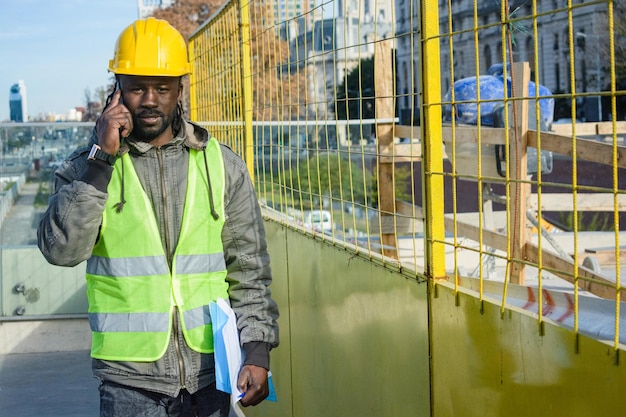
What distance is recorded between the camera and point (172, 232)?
10.6 ft

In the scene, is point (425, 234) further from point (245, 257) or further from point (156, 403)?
point (156, 403)

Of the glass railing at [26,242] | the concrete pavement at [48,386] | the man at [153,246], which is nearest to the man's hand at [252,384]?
the man at [153,246]

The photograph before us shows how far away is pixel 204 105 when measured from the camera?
293 inches

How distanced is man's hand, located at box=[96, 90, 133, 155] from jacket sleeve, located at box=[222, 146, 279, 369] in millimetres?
382

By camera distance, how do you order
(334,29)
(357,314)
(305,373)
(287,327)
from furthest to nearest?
1. (287,327)
2. (305,373)
3. (334,29)
4. (357,314)

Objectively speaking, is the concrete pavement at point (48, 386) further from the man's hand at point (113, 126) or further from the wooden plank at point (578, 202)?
the man's hand at point (113, 126)

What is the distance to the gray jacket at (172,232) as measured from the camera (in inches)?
121

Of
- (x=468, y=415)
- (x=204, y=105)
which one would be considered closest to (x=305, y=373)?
(x=468, y=415)

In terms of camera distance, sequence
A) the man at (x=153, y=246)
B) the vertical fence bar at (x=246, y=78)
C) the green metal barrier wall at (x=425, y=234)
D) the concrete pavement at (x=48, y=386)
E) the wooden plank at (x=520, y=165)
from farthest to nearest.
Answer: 1. the concrete pavement at (x=48, y=386)
2. the vertical fence bar at (x=246, y=78)
3. the wooden plank at (x=520, y=165)
4. the man at (x=153, y=246)
5. the green metal barrier wall at (x=425, y=234)

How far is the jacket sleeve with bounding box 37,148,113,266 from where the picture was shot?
3031mm

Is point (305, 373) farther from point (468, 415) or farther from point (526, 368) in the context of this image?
point (526, 368)

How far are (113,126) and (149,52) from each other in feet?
1.11

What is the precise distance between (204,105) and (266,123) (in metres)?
1.91

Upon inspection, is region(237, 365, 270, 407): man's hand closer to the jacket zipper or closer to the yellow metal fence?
the jacket zipper
